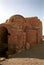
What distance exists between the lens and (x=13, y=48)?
15.9 m

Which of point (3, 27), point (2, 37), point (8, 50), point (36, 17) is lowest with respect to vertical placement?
point (8, 50)

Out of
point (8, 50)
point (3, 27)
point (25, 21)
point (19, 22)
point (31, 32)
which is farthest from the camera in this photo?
point (25, 21)

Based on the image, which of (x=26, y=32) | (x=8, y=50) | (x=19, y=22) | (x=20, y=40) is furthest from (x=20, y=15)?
(x=8, y=50)

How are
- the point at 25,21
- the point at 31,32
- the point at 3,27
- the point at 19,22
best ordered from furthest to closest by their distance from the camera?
the point at 25,21
the point at 19,22
the point at 31,32
the point at 3,27

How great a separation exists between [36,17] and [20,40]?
5523mm

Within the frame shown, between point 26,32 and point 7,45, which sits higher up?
point 26,32

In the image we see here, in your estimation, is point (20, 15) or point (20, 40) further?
point (20, 15)

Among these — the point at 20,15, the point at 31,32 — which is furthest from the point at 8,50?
the point at 20,15

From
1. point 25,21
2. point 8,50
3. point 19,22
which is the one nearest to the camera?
point 8,50

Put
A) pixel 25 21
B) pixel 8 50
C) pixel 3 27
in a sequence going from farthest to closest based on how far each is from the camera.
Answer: pixel 25 21 → pixel 3 27 → pixel 8 50

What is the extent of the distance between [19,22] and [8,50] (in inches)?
202

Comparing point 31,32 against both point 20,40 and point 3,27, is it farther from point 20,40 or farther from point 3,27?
point 3,27

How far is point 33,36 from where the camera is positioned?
18.3 metres

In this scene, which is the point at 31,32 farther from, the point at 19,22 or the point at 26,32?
the point at 19,22
